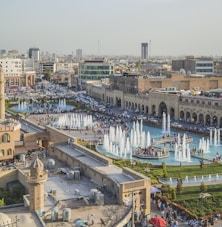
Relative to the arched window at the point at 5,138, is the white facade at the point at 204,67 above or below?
above

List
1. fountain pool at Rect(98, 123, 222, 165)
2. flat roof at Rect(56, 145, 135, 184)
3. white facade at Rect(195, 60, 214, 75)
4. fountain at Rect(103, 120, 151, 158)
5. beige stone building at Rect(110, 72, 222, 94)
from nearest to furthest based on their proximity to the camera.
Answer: flat roof at Rect(56, 145, 135, 184)
fountain pool at Rect(98, 123, 222, 165)
fountain at Rect(103, 120, 151, 158)
beige stone building at Rect(110, 72, 222, 94)
white facade at Rect(195, 60, 214, 75)

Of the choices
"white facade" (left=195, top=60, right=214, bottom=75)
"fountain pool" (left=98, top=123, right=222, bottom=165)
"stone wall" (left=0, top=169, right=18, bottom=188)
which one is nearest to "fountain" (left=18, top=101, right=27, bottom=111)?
"fountain pool" (left=98, top=123, right=222, bottom=165)

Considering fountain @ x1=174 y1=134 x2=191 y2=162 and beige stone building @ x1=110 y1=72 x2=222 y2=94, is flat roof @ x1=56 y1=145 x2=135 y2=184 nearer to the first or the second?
fountain @ x1=174 y1=134 x2=191 y2=162

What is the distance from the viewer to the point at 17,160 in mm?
34938

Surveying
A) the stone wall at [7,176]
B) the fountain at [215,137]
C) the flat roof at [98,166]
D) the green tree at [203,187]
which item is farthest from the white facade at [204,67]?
the stone wall at [7,176]

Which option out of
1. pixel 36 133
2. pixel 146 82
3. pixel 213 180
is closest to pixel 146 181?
pixel 213 180

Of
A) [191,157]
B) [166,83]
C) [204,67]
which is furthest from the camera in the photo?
[204,67]

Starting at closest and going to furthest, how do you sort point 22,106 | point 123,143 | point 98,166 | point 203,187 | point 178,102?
point 98,166 < point 203,187 < point 123,143 < point 178,102 < point 22,106

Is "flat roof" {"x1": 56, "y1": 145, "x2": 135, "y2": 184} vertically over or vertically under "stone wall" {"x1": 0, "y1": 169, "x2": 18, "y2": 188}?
over

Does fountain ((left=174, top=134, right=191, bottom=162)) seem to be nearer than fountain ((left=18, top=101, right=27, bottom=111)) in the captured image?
Yes

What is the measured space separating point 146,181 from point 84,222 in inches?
199

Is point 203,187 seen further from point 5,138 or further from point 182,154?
point 5,138

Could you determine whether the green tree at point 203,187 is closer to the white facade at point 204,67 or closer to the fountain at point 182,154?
the fountain at point 182,154

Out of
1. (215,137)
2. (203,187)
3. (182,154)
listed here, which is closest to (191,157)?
(182,154)
